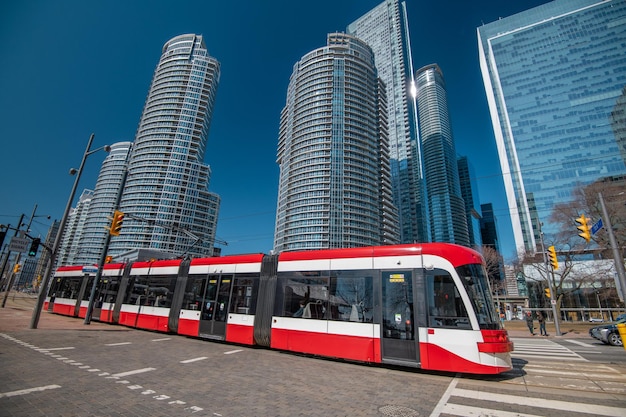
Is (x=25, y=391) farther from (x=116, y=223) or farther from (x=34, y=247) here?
(x=34, y=247)

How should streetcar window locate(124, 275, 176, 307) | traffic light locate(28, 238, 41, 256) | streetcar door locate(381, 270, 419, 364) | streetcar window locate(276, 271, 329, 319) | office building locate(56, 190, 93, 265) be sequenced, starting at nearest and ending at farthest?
streetcar door locate(381, 270, 419, 364)
streetcar window locate(276, 271, 329, 319)
streetcar window locate(124, 275, 176, 307)
traffic light locate(28, 238, 41, 256)
office building locate(56, 190, 93, 265)

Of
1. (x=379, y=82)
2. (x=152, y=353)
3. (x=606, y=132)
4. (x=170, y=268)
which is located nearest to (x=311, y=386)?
(x=152, y=353)

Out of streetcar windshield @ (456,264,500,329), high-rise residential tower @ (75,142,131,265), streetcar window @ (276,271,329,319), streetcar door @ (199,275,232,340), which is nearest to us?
streetcar windshield @ (456,264,500,329)

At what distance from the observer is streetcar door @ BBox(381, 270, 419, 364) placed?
777 cm

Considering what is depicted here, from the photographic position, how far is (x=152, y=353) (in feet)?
30.5

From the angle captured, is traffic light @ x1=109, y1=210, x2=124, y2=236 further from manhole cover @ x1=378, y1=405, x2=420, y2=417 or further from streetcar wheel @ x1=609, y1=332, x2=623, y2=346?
streetcar wheel @ x1=609, y1=332, x2=623, y2=346

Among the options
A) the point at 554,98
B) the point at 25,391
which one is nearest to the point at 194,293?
the point at 25,391

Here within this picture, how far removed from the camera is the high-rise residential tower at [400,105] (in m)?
157

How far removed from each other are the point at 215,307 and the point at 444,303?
9386 millimetres

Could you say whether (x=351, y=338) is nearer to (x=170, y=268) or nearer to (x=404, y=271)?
(x=404, y=271)

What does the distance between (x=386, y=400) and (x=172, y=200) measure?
440 ft

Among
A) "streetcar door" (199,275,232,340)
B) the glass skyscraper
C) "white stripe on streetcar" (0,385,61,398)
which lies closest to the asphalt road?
"white stripe on streetcar" (0,385,61,398)

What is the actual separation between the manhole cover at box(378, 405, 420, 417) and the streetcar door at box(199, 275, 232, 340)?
8.51 meters

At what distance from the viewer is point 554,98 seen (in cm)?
10275
